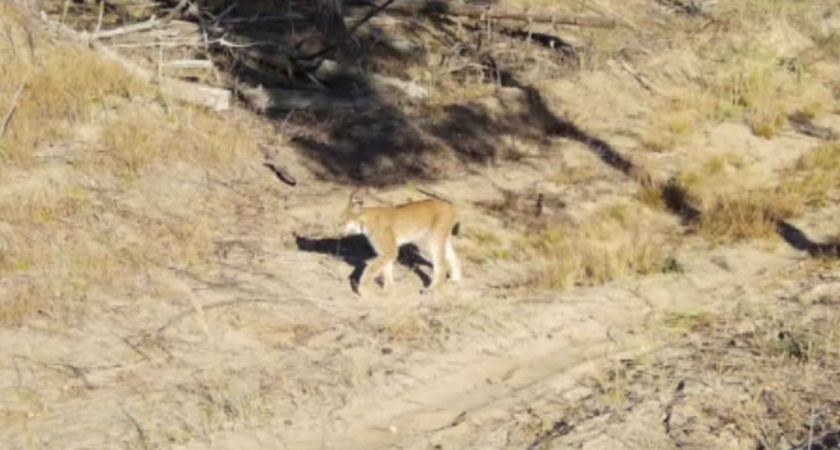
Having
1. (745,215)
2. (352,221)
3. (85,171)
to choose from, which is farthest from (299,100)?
(745,215)

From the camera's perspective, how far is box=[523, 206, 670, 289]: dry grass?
11.5m

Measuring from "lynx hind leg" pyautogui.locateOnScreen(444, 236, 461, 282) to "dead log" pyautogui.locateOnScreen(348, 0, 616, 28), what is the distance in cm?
645

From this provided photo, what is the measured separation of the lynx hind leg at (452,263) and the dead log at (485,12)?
6450 millimetres

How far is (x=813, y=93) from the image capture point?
1728 cm

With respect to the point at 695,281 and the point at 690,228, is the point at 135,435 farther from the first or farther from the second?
the point at 690,228

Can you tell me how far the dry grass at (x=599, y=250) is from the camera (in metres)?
11.5

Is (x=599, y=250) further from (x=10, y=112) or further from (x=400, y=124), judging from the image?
(x=10, y=112)

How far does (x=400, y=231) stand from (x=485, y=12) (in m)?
6.75

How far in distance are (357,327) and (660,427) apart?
2.78 metres

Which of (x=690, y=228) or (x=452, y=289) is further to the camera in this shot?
(x=690, y=228)

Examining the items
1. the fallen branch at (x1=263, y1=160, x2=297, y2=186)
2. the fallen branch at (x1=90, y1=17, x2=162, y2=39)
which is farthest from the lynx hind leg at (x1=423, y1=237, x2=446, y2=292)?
the fallen branch at (x1=90, y1=17, x2=162, y2=39)

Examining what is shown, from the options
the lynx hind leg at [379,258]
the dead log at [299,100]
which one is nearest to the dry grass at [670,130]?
the dead log at [299,100]

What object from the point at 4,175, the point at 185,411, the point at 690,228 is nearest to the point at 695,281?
the point at 690,228

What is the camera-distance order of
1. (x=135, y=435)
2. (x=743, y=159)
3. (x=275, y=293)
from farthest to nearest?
(x=743, y=159) → (x=275, y=293) → (x=135, y=435)
